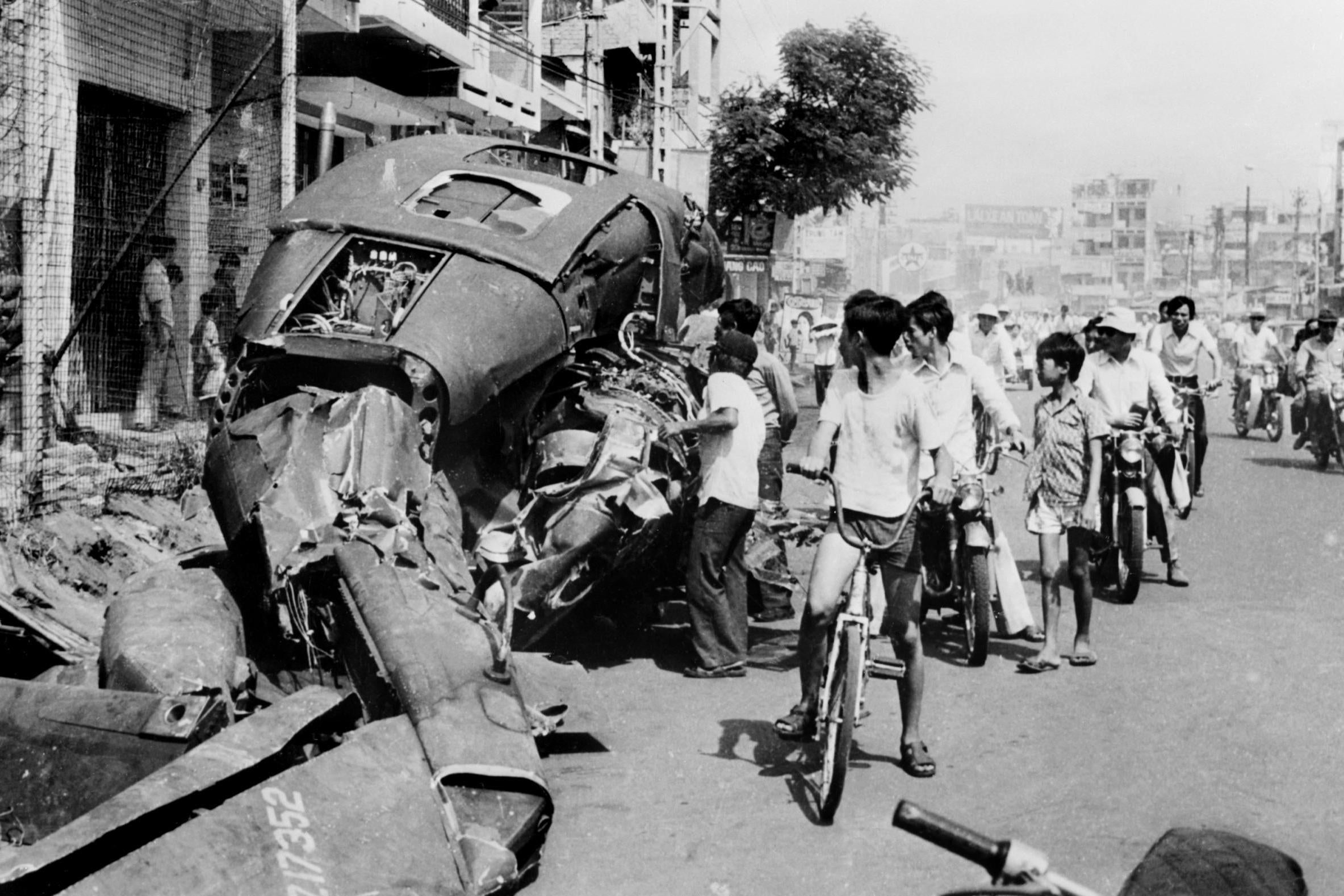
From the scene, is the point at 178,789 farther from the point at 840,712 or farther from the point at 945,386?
the point at 945,386

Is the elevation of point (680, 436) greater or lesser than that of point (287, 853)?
greater

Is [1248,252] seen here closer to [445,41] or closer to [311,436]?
[445,41]

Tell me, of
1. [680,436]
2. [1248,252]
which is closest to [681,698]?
[680,436]

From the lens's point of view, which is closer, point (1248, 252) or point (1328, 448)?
point (1328, 448)

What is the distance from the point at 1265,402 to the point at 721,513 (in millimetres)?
15148

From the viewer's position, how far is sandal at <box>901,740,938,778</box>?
610 cm

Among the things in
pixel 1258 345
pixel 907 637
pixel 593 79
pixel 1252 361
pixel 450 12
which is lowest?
pixel 907 637

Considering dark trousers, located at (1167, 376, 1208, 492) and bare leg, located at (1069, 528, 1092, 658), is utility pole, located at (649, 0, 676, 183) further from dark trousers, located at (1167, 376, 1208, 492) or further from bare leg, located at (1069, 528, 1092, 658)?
bare leg, located at (1069, 528, 1092, 658)

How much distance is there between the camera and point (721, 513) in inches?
309

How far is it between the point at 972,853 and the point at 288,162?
1297 centimetres

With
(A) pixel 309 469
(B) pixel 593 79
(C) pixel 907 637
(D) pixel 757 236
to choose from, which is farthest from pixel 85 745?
(B) pixel 593 79

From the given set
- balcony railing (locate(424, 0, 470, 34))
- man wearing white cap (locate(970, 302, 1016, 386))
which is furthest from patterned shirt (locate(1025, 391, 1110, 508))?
balcony railing (locate(424, 0, 470, 34))

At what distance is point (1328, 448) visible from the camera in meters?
17.1

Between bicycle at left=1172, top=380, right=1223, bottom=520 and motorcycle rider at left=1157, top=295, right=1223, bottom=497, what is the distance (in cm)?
2
